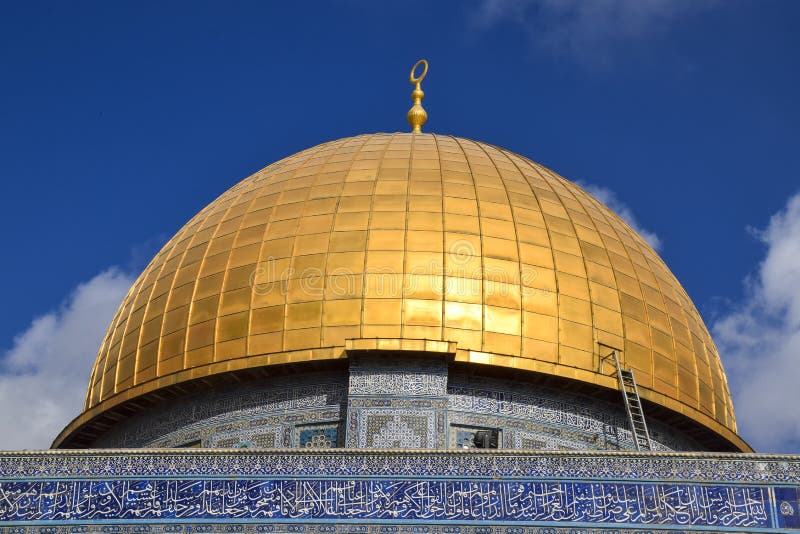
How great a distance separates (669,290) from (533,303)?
2.23 m

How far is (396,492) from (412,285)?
10.6 ft

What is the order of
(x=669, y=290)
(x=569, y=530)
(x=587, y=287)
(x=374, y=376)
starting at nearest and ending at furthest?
(x=569, y=530) → (x=374, y=376) → (x=587, y=287) → (x=669, y=290)

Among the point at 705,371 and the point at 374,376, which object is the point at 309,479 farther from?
the point at 705,371

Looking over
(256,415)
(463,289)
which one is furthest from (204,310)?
(463,289)

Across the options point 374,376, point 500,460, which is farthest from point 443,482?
point 374,376

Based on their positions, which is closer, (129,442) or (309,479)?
(309,479)

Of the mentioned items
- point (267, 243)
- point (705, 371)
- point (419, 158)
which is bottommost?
point (705, 371)

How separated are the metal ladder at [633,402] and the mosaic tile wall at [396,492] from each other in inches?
102

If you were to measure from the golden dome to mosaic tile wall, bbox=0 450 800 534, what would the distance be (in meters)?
2.46

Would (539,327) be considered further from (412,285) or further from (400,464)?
(400,464)

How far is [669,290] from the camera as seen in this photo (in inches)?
595

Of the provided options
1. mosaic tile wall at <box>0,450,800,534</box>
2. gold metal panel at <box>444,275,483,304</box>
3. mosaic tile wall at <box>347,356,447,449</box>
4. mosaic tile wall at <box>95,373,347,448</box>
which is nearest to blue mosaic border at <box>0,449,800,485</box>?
mosaic tile wall at <box>0,450,800,534</box>

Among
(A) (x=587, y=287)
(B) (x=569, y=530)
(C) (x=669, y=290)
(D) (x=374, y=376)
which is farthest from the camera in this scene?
(C) (x=669, y=290)

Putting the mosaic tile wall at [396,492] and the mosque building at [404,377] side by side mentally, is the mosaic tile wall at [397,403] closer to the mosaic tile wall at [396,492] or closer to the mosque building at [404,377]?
the mosque building at [404,377]
